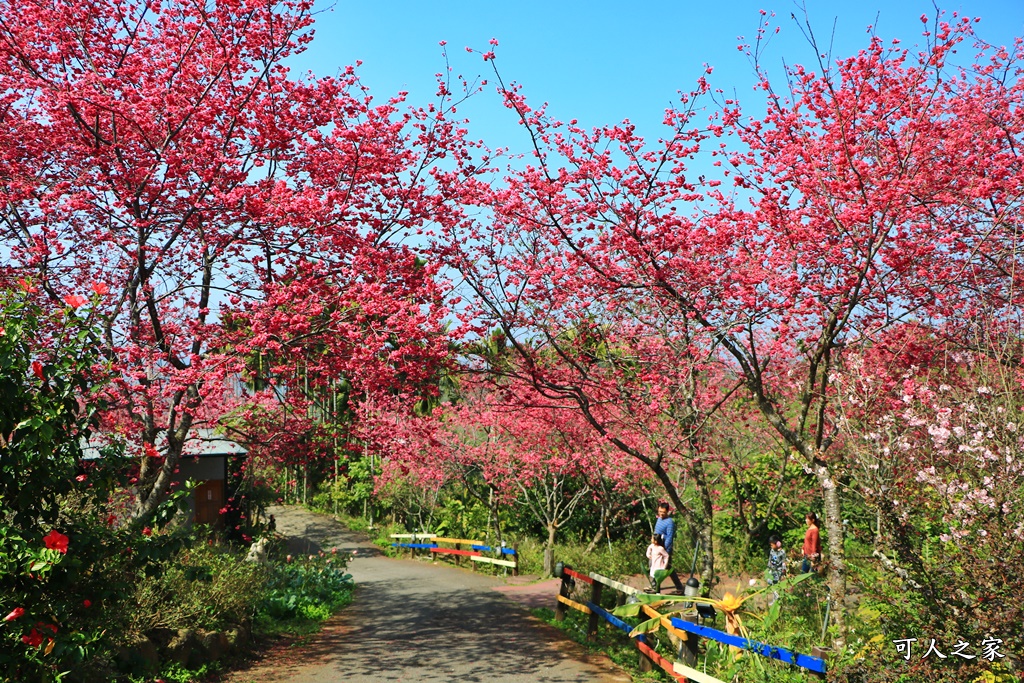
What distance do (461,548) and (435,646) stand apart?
37.6 ft

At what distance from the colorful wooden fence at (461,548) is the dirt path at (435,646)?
1.49 m

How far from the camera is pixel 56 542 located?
4.57 m

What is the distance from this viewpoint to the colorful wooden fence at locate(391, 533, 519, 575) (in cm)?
1878

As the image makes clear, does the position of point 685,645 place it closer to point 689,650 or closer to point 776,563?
point 689,650

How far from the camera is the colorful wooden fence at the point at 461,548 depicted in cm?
1878

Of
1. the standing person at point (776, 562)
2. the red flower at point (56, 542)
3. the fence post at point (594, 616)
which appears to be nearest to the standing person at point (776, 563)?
the standing person at point (776, 562)

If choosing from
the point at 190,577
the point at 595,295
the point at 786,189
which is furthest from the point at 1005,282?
the point at 190,577

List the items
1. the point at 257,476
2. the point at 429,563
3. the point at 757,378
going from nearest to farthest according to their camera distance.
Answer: the point at 757,378, the point at 257,476, the point at 429,563

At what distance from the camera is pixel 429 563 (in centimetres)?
→ 2244

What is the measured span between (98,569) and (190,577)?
2.20 ft

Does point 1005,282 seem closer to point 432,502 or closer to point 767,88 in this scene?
point 767,88

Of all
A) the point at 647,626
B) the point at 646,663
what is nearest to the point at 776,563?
the point at 646,663

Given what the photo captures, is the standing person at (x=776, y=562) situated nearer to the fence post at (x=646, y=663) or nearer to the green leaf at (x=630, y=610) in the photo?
the fence post at (x=646, y=663)

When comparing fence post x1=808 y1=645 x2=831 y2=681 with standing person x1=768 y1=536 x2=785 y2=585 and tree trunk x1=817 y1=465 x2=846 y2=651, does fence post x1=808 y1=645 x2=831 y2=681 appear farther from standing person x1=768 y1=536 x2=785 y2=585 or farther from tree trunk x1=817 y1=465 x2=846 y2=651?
standing person x1=768 y1=536 x2=785 y2=585
